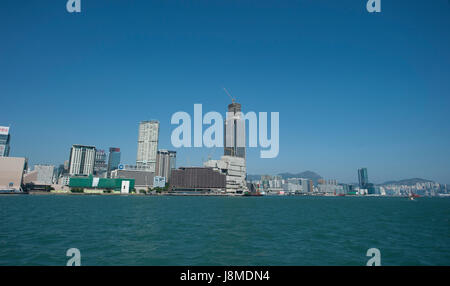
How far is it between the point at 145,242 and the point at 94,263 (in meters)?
6.91

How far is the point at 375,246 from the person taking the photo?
80.8 feet

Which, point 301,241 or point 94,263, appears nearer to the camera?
point 94,263

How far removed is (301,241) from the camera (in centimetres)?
2577
